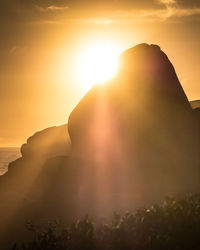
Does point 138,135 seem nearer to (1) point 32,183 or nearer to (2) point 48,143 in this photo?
(1) point 32,183

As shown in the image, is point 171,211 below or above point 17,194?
above

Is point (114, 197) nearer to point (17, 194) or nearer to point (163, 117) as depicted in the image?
point (163, 117)

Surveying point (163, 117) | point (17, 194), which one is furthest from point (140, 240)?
point (17, 194)

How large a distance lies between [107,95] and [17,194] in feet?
56.6

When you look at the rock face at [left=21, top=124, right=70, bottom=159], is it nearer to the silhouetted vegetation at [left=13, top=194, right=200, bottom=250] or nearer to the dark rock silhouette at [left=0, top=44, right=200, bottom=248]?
the dark rock silhouette at [left=0, top=44, right=200, bottom=248]

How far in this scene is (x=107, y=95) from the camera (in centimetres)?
5081

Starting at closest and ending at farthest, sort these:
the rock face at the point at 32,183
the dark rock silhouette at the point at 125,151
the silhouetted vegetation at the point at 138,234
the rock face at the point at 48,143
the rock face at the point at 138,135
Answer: the silhouetted vegetation at the point at 138,234
the rock face at the point at 32,183
the dark rock silhouette at the point at 125,151
the rock face at the point at 138,135
the rock face at the point at 48,143

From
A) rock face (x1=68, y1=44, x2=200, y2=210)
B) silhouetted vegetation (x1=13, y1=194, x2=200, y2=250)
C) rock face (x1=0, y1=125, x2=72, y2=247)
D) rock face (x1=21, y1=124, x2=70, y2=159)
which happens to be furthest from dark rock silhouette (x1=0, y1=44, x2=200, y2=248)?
silhouetted vegetation (x1=13, y1=194, x2=200, y2=250)

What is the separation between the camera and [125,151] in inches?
1855

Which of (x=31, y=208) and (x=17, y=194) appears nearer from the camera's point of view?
(x=31, y=208)

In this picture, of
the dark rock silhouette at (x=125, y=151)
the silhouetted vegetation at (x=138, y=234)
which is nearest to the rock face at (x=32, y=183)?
the dark rock silhouette at (x=125, y=151)

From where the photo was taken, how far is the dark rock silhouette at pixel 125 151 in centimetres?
4331

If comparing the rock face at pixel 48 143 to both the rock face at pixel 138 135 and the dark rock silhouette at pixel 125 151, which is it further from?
the rock face at pixel 138 135

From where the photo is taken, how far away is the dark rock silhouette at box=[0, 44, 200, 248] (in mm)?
43312
